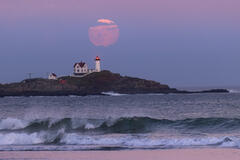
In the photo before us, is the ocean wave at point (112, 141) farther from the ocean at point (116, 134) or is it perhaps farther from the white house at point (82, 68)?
the white house at point (82, 68)


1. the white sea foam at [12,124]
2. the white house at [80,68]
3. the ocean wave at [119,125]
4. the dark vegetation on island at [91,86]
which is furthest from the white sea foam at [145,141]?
the white house at [80,68]

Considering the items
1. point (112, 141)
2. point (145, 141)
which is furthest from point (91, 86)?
point (145, 141)

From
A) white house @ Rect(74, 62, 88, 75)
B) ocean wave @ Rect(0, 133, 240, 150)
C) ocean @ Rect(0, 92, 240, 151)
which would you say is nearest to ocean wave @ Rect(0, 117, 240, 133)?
ocean @ Rect(0, 92, 240, 151)

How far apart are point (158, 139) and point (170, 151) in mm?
2653

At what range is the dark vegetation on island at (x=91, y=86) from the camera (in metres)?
124

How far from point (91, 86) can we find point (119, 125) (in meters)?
100

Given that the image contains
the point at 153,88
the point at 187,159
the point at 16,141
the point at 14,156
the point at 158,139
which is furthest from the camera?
the point at 153,88

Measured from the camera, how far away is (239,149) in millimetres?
18281

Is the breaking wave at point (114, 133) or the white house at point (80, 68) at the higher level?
the white house at point (80, 68)

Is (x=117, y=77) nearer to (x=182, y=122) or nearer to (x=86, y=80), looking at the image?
(x=86, y=80)

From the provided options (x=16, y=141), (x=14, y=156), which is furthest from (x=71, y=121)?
(x=14, y=156)

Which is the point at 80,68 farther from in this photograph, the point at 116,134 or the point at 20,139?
the point at 20,139

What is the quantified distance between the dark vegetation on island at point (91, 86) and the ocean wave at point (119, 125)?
306ft

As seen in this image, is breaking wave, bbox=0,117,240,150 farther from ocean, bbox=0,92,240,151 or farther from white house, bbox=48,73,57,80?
white house, bbox=48,73,57,80
